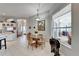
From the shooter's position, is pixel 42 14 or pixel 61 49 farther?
pixel 42 14

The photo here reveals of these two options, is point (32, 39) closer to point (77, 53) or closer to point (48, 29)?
point (48, 29)

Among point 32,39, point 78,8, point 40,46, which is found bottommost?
point 40,46

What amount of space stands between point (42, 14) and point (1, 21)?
186 inches

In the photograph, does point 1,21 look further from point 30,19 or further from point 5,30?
point 30,19

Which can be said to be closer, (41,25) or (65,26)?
(65,26)

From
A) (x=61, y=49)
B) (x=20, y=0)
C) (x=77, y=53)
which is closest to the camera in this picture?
(x=20, y=0)

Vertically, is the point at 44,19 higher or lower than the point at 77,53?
higher

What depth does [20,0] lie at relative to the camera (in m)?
2.99

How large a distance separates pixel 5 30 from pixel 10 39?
1.62m

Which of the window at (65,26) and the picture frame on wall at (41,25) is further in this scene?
the picture frame on wall at (41,25)

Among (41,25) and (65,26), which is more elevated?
(41,25)

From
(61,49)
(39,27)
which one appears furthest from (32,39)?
(39,27)

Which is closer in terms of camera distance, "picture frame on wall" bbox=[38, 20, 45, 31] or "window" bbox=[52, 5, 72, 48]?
"window" bbox=[52, 5, 72, 48]

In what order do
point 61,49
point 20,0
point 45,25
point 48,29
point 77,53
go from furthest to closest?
point 45,25
point 48,29
point 61,49
point 77,53
point 20,0
